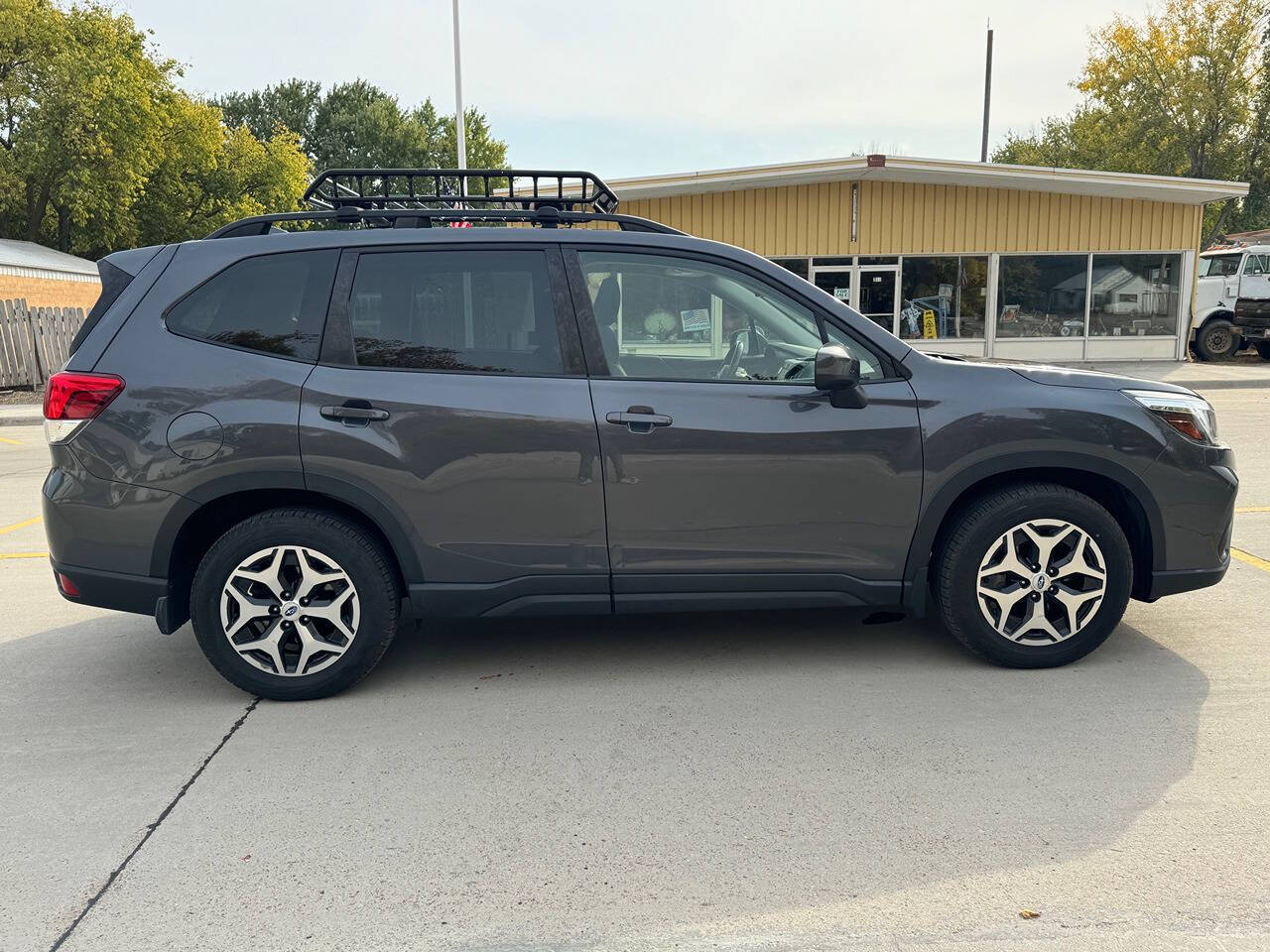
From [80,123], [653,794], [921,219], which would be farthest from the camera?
[80,123]

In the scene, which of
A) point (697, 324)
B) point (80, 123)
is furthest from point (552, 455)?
point (80, 123)

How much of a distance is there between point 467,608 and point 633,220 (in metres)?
1.75

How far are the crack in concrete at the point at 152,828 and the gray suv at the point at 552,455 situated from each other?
0.69ft

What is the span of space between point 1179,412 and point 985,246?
61.3ft

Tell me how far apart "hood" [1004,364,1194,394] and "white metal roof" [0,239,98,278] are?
95.3 feet

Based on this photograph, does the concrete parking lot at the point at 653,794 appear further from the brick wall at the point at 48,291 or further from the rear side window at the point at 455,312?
the brick wall at the point at 48,291

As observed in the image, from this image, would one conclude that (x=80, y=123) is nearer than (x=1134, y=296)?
No

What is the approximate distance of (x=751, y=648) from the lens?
4.49 meters

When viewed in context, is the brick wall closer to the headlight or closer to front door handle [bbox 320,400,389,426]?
front door handle [bbox 320,400,389,426]

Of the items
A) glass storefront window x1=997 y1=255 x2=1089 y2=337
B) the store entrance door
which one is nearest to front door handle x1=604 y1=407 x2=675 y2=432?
the store entrance door

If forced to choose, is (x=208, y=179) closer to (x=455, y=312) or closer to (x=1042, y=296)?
(x=1042, y=296)

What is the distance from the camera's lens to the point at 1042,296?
857 inches

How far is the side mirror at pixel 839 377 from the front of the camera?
375 cm

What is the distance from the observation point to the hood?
159 inches
